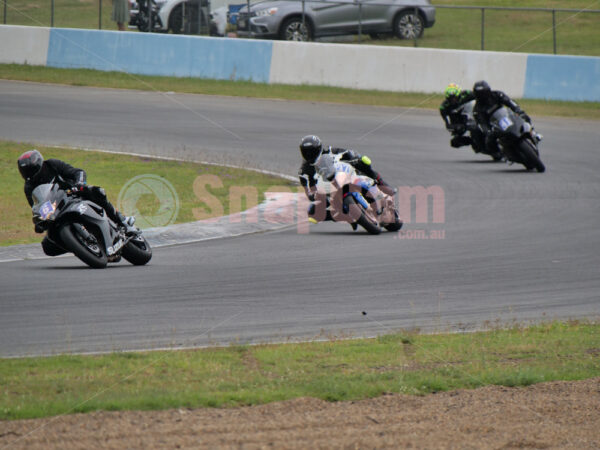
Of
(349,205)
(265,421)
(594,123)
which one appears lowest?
(265,421)

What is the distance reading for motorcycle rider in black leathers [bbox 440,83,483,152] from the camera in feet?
62.8

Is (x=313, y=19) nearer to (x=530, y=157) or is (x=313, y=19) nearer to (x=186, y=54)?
(x=186, y=54)

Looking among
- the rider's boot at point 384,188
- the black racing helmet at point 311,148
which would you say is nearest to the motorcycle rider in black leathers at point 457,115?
the rider's boot at point 384,188

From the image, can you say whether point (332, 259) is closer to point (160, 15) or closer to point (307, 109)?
point (307, 109)

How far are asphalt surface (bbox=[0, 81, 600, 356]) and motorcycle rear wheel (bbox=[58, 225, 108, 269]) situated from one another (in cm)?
16

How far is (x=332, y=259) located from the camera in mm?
11531

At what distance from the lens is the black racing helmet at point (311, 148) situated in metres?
12.7

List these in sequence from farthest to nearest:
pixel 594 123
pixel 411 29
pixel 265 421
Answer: pixel 411 29 < pixel 594 123 < pixel 265 421

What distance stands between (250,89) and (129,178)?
11.2 m

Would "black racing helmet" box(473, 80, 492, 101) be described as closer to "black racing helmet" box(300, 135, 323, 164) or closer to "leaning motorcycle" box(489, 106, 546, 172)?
"leaning motorcycle" box(489, 106, 546, 172)

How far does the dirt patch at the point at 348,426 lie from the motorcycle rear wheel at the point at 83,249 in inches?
172

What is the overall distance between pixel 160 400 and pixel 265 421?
30.3 inches

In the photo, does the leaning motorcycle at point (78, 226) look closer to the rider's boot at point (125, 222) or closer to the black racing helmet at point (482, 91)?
the rider's boot at point (125, 222)

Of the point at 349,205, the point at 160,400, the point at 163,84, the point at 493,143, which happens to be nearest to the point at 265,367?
the point at 160,400
